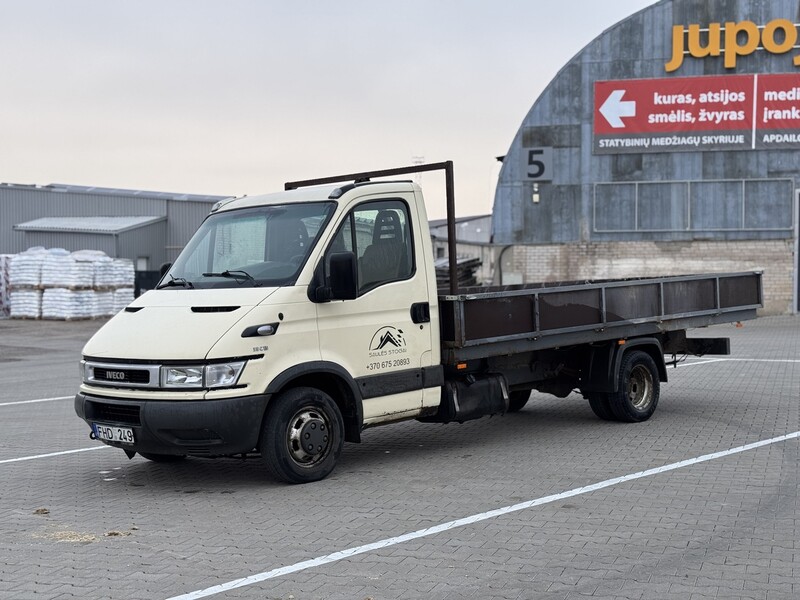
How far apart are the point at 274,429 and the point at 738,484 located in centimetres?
372

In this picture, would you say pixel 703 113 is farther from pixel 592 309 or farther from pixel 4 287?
pixel 4 287

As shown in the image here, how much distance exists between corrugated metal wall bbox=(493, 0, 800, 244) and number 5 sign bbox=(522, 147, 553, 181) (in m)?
0.16

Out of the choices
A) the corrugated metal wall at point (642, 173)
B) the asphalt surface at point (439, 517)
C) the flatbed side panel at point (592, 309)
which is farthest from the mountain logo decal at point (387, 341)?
the corrugated metal wall at point (642, 173)

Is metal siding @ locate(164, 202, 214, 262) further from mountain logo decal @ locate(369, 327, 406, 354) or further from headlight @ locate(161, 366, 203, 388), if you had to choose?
headlight @ locate(161, 366, 203, 388)

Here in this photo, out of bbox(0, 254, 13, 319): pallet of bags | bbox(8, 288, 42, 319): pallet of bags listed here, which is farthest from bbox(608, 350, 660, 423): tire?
bbox(0, 254, 13, 319): pallet of bags

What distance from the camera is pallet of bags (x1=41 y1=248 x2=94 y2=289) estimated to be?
36.0m

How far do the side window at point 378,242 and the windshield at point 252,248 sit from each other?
241 millimetres

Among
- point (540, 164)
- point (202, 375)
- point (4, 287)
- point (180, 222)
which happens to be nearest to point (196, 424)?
point (202, 375)

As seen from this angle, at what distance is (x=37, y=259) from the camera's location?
36.3 m

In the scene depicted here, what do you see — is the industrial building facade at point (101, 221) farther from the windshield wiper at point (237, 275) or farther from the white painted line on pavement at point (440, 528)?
the white painted line on pavement at point (440, 528)

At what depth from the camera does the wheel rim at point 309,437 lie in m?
8.38

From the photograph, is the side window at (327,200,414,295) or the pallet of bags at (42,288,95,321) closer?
the side window at (327,200,414,295)

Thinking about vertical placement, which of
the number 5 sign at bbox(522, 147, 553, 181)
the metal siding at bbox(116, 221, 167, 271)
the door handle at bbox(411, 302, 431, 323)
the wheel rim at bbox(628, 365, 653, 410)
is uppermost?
the number 5 sign at bbox(522, 147, 553, 181)

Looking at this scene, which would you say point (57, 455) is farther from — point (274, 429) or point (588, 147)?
point (588, 147)
